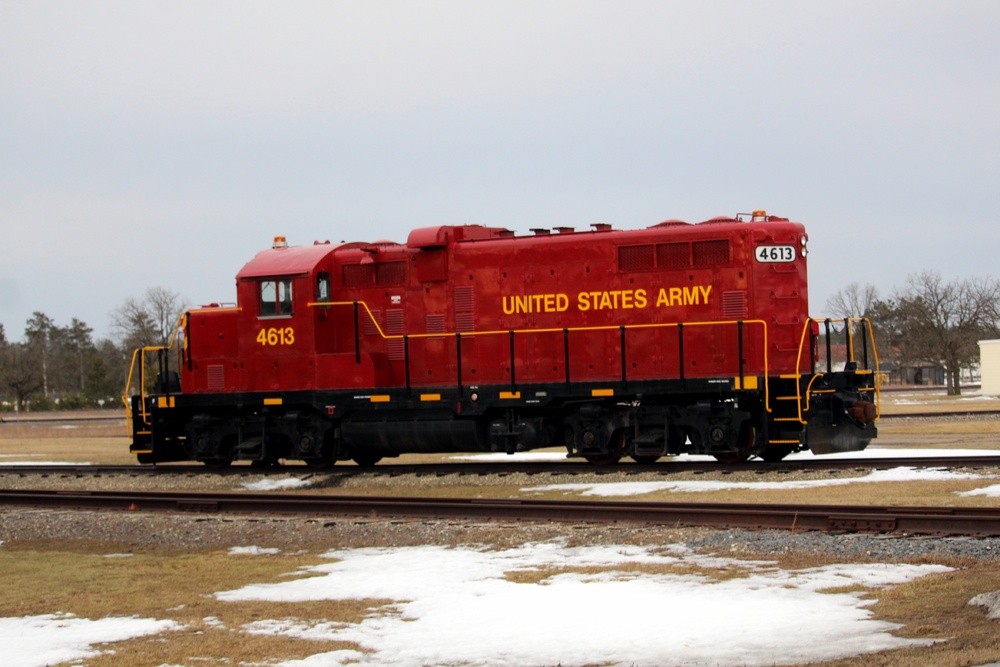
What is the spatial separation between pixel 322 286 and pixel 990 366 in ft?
171

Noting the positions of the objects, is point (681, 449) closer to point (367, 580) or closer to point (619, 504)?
point (619, 504)

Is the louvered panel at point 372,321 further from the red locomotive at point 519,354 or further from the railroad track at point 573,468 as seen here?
the railroad track at point 573,468

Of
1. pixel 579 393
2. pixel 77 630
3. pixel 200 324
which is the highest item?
pixel 200 324

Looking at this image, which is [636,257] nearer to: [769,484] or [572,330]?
[572,330]

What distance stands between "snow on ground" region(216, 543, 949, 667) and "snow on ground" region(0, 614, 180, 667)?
36.7 inches

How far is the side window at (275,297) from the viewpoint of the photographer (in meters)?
20.7

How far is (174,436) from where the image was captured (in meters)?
21.9

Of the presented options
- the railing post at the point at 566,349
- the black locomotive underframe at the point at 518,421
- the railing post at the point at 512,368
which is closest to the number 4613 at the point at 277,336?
the black locomotive underframe at the point at 518,421

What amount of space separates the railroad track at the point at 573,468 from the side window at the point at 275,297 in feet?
9.30

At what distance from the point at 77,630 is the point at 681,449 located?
11.8 metres

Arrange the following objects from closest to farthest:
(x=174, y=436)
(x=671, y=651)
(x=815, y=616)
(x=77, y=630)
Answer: (x=671, y=651), (x=815, y=616), (x=77, y=630), (x=174, y=436)

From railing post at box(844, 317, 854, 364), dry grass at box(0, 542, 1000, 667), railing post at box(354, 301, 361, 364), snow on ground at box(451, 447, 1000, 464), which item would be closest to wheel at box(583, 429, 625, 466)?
snow on ground at box(451, 447, 1000, 464)

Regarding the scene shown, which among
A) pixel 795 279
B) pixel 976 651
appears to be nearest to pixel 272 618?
pixel 976 651

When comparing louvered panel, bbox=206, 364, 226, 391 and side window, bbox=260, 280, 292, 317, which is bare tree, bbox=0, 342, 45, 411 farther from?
side window, bbox=260, 280, 292, 317
